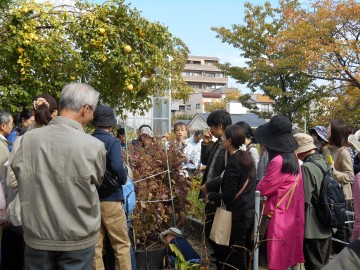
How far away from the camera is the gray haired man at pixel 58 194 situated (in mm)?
2385

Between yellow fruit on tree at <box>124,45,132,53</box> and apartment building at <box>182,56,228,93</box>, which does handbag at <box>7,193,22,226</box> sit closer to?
yellow fruit on tree at <box>124,45,132,53</box>

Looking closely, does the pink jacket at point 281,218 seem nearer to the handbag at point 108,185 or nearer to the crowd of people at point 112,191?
the crowd of people at point 112,191

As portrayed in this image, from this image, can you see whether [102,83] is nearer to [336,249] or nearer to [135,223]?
[135,223]

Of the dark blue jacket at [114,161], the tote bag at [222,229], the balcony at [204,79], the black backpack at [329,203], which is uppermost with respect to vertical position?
the balcony at [204,79]

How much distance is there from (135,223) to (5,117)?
188cm

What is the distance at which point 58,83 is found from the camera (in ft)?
16.2

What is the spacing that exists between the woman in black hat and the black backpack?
0.55ft

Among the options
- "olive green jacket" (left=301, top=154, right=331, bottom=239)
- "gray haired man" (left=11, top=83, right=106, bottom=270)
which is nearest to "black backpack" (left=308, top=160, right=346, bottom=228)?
"olive green jacket" (left=301, top=154, right=331, bottom=239)

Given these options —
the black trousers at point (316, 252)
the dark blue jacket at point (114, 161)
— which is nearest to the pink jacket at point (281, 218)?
the black trousers at point (316, 252)

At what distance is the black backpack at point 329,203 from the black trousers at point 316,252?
201 millimetres

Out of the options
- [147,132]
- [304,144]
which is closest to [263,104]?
[147,132]

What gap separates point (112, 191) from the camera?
3629 millimetres

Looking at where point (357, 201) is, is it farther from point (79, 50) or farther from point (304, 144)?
point (79, 50)

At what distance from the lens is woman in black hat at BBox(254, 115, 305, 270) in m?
3.75
